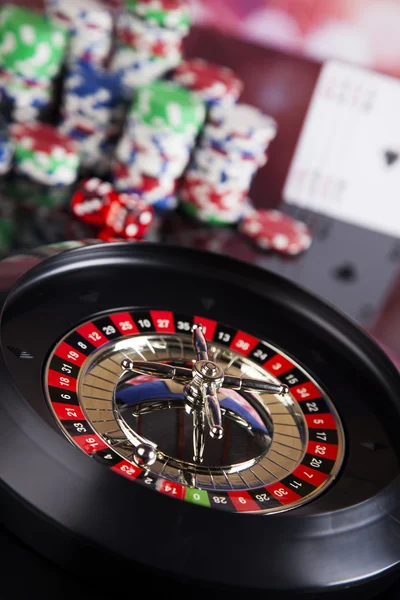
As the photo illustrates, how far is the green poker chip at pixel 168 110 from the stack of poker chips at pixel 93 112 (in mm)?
200

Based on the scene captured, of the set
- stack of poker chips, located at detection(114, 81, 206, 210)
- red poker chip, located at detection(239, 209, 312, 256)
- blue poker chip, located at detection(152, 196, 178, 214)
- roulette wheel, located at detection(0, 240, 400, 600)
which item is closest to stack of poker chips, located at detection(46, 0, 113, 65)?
stack of poker chips, located at detection(114, 81, 206, 210)

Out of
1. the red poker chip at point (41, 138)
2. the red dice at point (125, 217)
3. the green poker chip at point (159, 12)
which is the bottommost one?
the red dice at point (125, 217)

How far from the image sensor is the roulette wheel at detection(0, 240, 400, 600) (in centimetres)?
84

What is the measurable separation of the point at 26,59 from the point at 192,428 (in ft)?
4.49

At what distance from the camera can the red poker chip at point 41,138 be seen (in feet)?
6.44

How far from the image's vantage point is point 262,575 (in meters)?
0.83

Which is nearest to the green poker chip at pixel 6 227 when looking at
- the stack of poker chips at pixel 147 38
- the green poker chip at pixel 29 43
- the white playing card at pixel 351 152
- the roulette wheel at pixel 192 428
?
the roulette wheel at pixel 192 428

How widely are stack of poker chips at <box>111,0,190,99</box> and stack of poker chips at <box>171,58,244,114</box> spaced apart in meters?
0.06

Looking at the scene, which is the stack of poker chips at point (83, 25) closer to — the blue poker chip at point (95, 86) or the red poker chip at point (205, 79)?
the blue poker chip at point (95, 86)

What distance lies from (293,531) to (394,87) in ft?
6.00

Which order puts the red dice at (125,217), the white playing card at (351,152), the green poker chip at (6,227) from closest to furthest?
the green poker chip at (6,227), the red dice at (125,217), the white playing card at (351,152)

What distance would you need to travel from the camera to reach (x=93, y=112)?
84.0 inches

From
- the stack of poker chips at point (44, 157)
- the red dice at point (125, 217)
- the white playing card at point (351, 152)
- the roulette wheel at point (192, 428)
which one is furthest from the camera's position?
the white playing card at point (351, 152)

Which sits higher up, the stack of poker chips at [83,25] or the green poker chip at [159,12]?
the green poker chip at [159,12]
